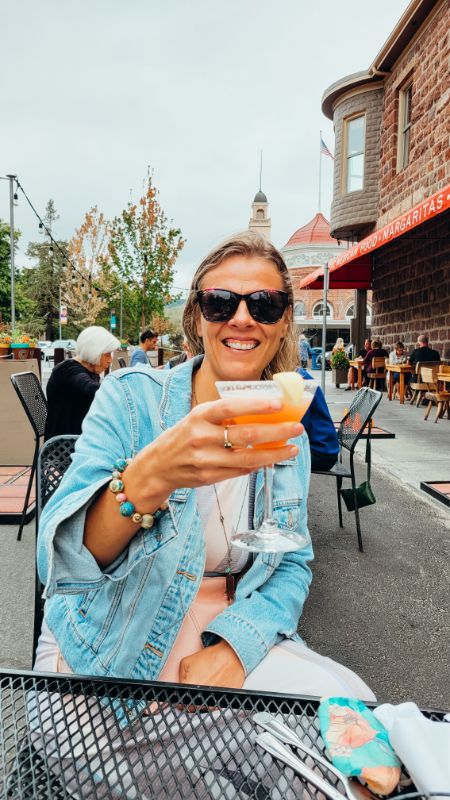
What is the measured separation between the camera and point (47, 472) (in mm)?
1730

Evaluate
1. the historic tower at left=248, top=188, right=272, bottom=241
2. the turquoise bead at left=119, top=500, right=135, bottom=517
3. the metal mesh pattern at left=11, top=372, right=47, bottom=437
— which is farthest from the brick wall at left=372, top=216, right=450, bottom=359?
the historic tower at left=248, top=188, right=272, bottom=241

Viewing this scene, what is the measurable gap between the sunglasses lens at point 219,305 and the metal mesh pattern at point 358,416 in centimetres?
231

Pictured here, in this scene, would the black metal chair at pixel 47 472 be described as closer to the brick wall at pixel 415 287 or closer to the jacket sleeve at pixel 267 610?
the jacket sleeve at pixel 267 610

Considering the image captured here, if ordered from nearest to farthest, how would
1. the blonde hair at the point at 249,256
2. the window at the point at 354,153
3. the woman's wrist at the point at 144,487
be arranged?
the woman's wrist at the point at 144,487, the blonde hair at the point at 249,256, the window at the point at 354,153

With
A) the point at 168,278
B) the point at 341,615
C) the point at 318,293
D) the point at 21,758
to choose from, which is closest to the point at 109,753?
the point at 21,758

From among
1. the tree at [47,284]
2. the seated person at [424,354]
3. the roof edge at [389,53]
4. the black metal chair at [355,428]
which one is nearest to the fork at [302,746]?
the black metal chair at [355,428]

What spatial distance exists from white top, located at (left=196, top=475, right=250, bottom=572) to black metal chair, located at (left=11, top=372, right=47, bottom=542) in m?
2.35

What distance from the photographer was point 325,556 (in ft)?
12.6

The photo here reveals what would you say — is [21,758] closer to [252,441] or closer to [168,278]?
[252,441]

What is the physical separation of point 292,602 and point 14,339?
6660mm

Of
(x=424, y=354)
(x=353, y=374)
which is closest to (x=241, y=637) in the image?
(x=424, y=354)

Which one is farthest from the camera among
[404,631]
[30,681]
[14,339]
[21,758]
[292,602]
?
[14,339]

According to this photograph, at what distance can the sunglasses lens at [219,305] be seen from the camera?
1.58 metres

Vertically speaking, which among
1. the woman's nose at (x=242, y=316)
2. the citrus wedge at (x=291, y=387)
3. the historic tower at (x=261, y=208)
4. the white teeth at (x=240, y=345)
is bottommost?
the citrus wedge at (x=291, y=387)
